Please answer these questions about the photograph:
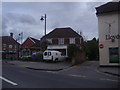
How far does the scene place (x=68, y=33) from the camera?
60.3m

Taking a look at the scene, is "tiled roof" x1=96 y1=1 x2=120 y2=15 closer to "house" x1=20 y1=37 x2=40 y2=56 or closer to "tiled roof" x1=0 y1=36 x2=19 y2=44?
"house" x1=20 y1=37 x2=40 y2=56

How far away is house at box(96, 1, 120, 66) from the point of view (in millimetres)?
25625

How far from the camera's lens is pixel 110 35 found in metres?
26.0

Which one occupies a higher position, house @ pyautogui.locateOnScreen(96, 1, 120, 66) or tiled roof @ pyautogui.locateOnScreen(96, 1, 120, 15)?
tiled roof @ pyautogui.locateOnScreen(96, 1, 120, 15)

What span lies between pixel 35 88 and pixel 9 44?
78.0m

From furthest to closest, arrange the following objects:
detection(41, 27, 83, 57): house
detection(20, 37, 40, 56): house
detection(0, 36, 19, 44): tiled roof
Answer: detection(0, 36, 19, 44): tiled roof < detection(20, 37, 40, 56): house < detection(41, 27, 83, 57): house

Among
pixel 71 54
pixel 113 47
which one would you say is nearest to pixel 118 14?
pixel 113 47

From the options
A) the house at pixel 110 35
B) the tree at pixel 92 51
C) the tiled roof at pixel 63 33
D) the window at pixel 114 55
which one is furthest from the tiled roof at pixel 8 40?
the window at pixel 114 55

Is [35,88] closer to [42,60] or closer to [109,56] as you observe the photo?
[109,56]

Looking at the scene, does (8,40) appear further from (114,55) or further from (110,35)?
(114,55)

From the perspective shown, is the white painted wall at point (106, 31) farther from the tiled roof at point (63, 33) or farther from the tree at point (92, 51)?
the tiled roof at point (63, 33)

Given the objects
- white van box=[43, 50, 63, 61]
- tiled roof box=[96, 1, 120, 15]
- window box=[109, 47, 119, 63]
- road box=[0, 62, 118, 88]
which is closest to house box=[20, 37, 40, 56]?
white van box=[43, 50, 63, 61]

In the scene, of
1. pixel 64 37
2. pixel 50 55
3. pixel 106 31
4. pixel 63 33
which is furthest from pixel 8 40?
pixel 106 31

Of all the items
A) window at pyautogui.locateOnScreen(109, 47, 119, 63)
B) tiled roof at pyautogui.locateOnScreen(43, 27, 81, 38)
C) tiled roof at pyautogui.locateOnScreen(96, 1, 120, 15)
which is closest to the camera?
window at pyautogui.locateOnScreen(109, 47, 119, 63)
